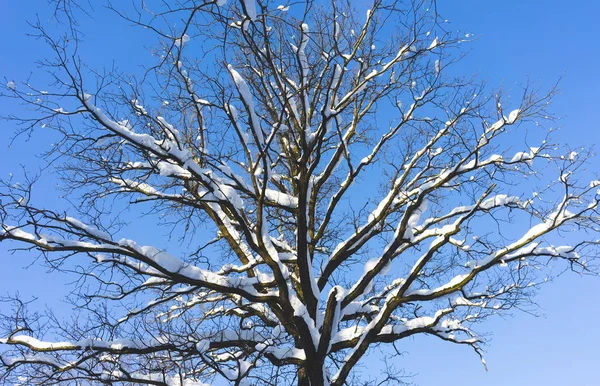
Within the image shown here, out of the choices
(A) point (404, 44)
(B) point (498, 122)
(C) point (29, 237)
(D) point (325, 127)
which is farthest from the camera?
(A) point (404, 44)

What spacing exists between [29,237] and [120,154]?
5.98ft

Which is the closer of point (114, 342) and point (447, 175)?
point (114, 342)

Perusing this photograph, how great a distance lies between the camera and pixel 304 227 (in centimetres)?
705

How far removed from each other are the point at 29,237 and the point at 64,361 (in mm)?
1663

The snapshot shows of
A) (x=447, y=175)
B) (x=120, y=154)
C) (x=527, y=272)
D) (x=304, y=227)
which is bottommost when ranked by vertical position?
(x=527, y=272)

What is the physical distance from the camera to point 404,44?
8.18m

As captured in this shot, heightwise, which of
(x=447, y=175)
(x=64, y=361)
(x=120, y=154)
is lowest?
(x=64, y=361)

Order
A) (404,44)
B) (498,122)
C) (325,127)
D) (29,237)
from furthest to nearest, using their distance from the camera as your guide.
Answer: (404,44), (498,122), (325,127), (29,237)

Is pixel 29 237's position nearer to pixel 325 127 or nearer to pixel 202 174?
pixel 202 174

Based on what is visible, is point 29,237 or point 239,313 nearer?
point 29,237

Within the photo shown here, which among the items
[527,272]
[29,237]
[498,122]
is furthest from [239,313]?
[498,122]

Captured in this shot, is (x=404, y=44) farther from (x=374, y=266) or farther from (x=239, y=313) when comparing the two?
(x=239, y=313)

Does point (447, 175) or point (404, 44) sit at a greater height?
point (404, 44)

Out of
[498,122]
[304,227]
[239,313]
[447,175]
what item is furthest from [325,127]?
[239,313]
